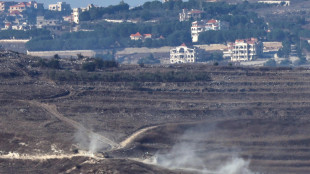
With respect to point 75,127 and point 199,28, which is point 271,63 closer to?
point 199,28

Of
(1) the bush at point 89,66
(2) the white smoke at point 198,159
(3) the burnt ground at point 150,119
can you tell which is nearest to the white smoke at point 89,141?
(3) the burnt ground at point 150,119

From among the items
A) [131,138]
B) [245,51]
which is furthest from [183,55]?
[131,138]

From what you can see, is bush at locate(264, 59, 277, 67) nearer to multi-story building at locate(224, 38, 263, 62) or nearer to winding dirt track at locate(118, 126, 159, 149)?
multi-story building at locate(224, 38, 263, 62)

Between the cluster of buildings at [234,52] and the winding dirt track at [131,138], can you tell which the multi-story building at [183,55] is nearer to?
the cluster of buildings at [234,52]

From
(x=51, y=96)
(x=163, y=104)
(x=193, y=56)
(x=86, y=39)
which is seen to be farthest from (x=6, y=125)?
(x=86, y=39)

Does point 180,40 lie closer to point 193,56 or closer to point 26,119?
point 193,56

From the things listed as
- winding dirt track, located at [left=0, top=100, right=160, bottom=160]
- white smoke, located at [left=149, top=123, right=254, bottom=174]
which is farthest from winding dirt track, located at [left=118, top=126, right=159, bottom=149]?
white smoke, located at [left=149, top=123, right=254, bottom=174]
